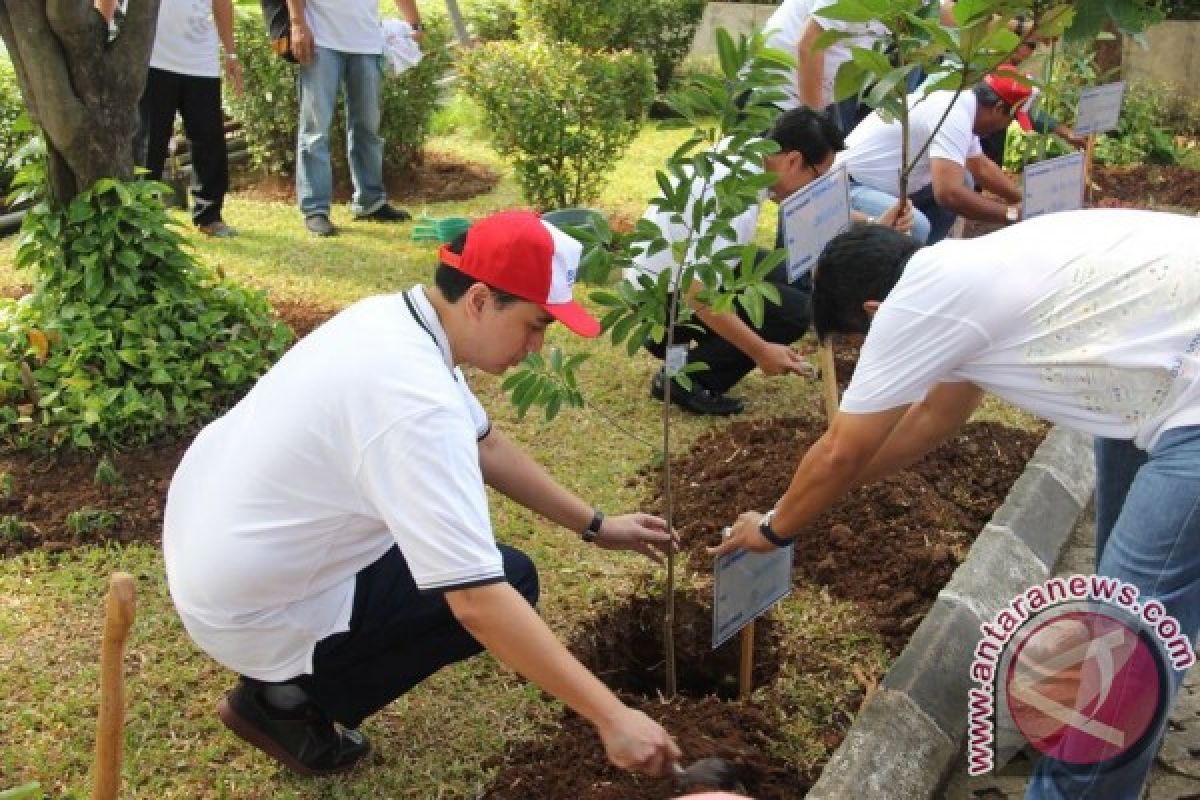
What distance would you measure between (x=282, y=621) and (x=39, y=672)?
3.43 feet

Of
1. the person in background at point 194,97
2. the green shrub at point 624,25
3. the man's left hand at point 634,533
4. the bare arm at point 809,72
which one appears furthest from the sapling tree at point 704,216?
the green shrub at point 624,25

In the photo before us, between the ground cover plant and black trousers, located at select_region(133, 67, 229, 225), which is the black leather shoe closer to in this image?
the ground cover plant

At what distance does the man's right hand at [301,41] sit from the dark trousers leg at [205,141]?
46 cm

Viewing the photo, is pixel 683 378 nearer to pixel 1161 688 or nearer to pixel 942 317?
pixel 942 317

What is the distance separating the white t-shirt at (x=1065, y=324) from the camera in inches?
98.7

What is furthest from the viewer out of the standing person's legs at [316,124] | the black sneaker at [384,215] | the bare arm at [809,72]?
the black sneaker at [384,215]

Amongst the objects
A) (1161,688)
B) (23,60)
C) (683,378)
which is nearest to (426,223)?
(23,60)

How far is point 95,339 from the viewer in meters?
4.36

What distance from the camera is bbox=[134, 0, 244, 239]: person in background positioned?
6.33 meters

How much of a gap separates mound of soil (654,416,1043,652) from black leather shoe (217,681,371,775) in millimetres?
1446

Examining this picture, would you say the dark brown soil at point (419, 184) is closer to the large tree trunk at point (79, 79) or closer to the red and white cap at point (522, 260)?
the large tree trunk at point (79, 79)

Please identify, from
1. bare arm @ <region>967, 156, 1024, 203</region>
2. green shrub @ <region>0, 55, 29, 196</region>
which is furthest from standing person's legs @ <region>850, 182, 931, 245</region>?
green shrub @ <region>0, 55, 29, 196</region>

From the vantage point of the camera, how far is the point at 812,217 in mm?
4062

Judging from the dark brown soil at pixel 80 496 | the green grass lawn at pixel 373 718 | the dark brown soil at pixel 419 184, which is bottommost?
the dark brown soil at pixel 419 184
